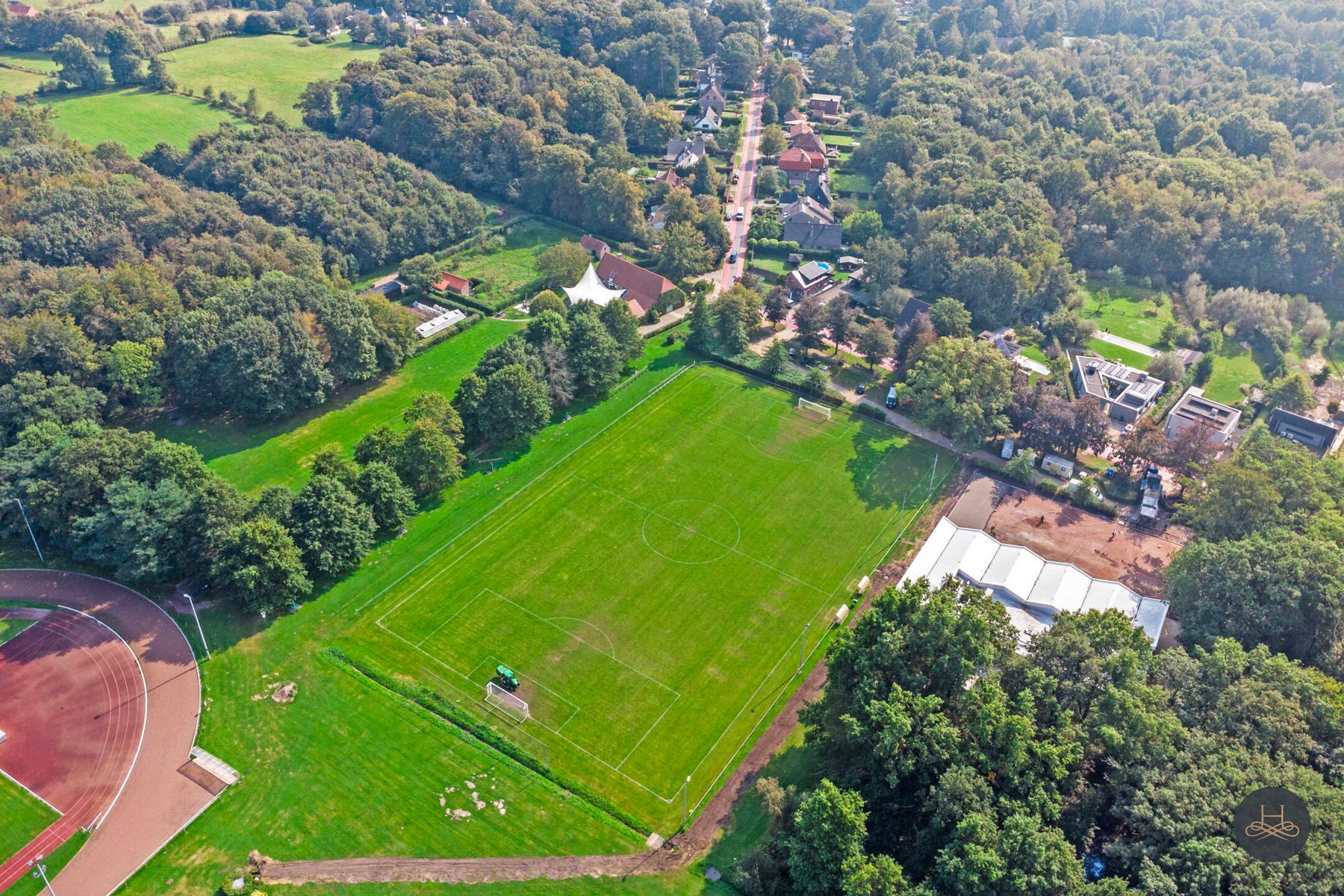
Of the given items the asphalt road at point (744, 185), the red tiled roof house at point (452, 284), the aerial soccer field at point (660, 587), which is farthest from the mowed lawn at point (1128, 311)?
the red tiled roof house at point (452, 284)

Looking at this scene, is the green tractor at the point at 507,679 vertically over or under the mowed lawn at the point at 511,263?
under

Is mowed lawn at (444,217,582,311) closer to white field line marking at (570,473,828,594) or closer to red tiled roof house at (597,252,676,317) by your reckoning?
red tiled roof house at (597,252,676,317)

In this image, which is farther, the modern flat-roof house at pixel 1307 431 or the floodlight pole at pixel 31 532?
the modern flat-roof house at pixel 1307 431

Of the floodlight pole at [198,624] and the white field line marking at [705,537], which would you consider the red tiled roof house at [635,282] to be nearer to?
the white field line marking at [705,537]

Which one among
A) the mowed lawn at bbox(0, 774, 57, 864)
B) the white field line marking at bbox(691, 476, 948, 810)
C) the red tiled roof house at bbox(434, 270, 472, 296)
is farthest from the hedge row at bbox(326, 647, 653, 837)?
the red tiled roof house at bbox(434, 270, 472, 296)

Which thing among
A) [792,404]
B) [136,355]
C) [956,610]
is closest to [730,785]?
[956,610]

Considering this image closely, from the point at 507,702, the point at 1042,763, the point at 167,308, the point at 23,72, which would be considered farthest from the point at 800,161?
the point at 23,72

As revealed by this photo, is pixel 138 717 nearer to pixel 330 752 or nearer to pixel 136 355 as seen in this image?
pixel 330 752
